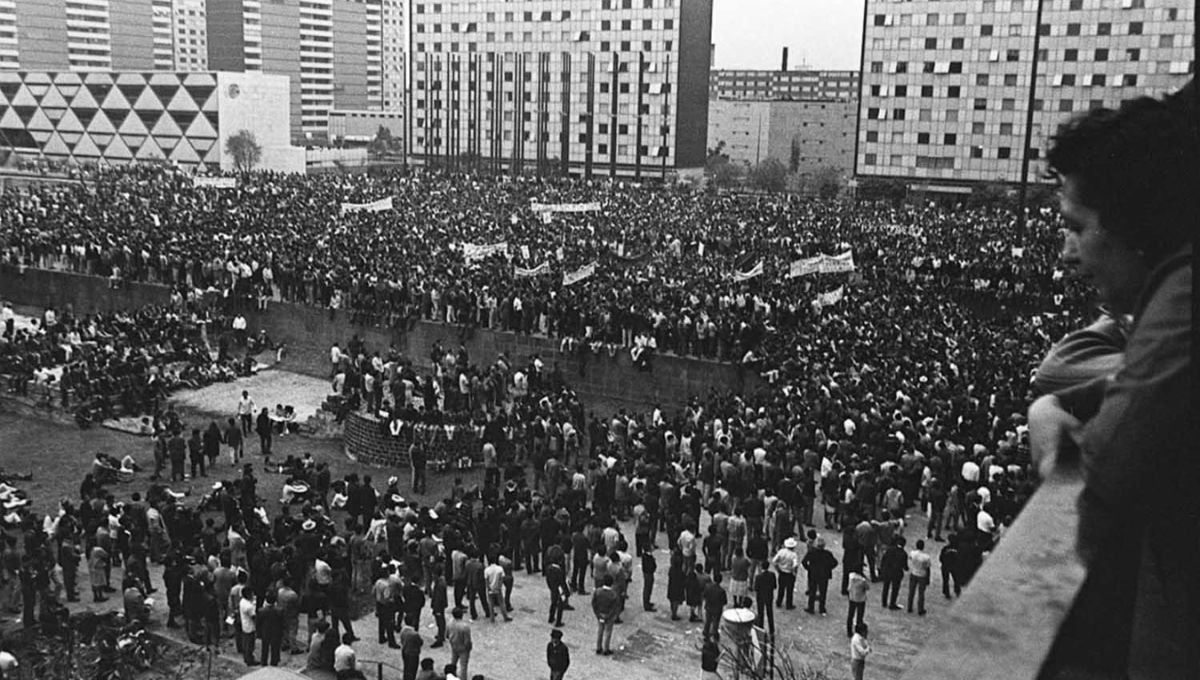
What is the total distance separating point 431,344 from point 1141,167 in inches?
1161

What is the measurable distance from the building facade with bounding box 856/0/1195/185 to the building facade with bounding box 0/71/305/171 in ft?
156

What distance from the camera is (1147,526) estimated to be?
6.01 ft

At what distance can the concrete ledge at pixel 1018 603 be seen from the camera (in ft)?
5.57

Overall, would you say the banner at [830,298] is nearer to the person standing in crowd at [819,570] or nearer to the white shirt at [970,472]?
the white shirt at [970,472]

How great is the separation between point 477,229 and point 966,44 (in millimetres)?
45909

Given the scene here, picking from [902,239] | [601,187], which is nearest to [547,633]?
[902,239]

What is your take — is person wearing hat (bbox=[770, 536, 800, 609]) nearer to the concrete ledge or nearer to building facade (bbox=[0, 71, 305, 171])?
the concrete ledge

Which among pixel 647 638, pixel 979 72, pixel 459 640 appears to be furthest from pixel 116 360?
pixel 979 72

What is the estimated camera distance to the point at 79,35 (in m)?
145

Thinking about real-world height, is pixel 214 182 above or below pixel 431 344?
above

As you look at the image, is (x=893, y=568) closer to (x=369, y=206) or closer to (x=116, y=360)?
(x=116, y=360)

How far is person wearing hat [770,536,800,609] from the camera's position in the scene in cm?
1379

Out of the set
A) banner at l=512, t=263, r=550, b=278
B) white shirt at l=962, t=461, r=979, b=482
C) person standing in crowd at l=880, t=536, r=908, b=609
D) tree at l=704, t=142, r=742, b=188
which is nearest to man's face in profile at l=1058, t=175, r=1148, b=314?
person standing in crowd at l=880, t=536, r=908, b=609

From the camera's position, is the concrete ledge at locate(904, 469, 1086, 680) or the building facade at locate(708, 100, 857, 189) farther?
the building facade at locate(708, 100, 857, 189)
